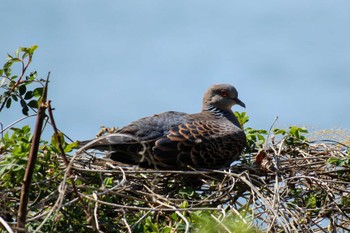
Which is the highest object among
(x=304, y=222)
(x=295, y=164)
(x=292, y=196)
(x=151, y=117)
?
(x=151, y=117)

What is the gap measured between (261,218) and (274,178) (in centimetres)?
110

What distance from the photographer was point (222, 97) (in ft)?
24.6

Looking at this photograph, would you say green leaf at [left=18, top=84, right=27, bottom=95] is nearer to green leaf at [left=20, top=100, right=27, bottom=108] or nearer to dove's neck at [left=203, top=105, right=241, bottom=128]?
green leaf at [left=20, top=100, right=27, bottom=108]

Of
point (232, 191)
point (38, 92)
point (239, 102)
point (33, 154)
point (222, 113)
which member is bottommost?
point (33, 154)

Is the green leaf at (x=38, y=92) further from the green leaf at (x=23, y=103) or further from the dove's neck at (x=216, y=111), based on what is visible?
the dove's neck at (x=216, y=111)

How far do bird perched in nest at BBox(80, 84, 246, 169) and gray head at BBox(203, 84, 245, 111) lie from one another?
Result: 584mm

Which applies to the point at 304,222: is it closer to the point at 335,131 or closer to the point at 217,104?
the point at 335,131

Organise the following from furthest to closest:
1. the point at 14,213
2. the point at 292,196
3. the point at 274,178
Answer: the point at 274,178 → the point at 292,196 → the point at 14,213

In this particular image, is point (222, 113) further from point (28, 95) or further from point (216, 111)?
point (28, 95)

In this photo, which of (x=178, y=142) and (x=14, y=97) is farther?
(x=178, y=142)

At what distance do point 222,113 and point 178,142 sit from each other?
106 centimetres

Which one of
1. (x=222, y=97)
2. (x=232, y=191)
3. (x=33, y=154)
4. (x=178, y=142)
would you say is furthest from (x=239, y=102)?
(x=33, y=154)

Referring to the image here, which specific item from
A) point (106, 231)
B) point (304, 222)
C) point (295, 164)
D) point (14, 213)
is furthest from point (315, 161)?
point (14, 213)

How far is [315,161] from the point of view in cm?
619
